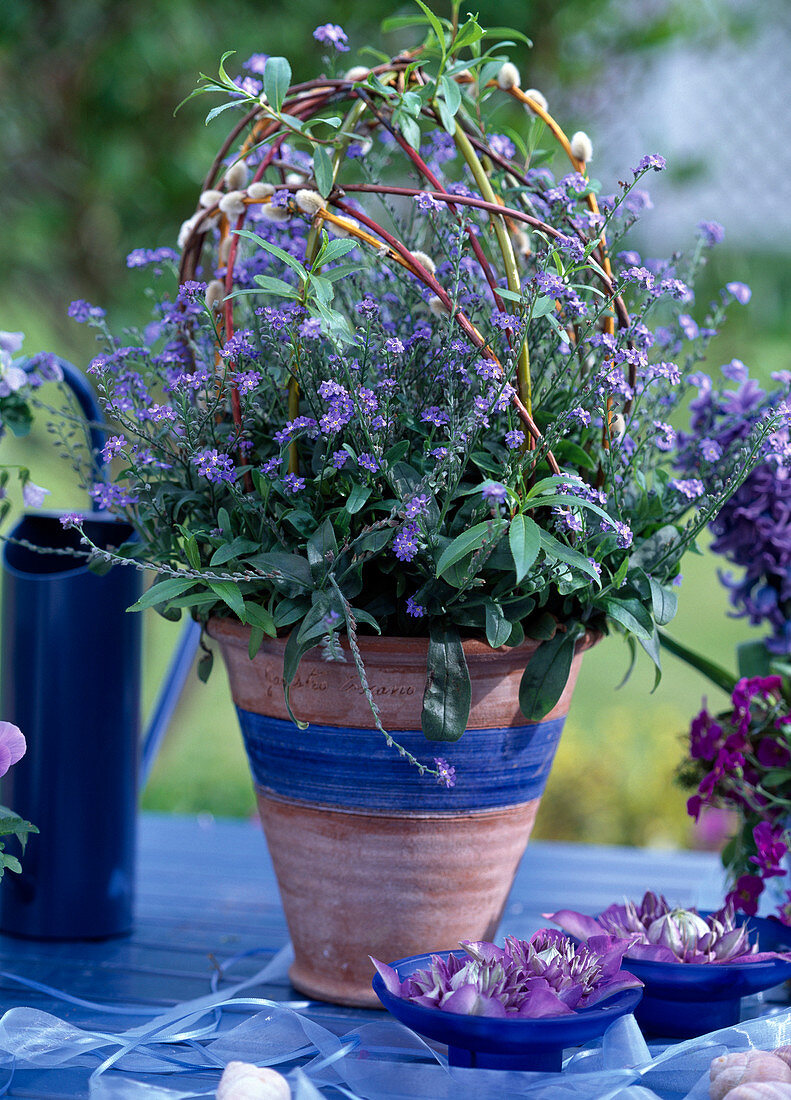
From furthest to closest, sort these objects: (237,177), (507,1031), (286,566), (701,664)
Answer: (701,664), (237,177), (286,566), (507,1031)

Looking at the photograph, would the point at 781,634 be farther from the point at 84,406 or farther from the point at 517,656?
the point at 84,406

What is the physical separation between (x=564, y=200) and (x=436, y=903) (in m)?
0.52

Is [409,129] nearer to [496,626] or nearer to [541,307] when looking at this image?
[541,307]

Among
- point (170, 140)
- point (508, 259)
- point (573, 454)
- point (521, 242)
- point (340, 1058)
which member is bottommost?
point (340, 1058)

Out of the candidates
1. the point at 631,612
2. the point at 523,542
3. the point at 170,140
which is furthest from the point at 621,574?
the point at 170,140

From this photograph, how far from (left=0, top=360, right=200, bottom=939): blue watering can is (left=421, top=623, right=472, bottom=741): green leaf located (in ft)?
1.08

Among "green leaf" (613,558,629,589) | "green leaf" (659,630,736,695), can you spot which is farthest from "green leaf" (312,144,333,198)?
"green leaf" (659,630,736,695)

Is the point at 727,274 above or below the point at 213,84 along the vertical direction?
above

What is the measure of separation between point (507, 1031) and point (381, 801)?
189 millimetres

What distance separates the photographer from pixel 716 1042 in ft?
2.09

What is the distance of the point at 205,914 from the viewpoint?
0.99 m

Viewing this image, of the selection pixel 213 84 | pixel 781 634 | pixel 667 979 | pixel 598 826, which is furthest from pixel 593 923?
pixel 598 826

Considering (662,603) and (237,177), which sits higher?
(237,177)

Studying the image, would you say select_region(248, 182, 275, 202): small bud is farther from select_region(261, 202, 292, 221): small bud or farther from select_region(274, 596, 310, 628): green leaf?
select_region(274, 596, 310, 628): green leaf
